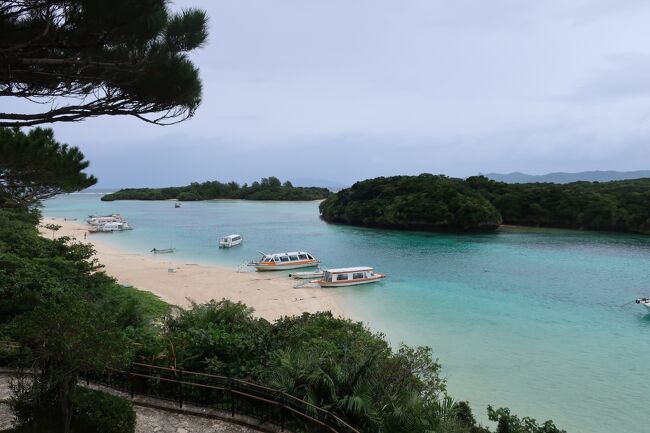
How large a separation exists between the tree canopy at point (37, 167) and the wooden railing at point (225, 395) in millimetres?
5222

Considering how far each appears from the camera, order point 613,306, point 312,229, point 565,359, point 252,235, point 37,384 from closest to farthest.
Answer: point 37,384, point 565,359, point 613,306, point 252,235, point 312,229

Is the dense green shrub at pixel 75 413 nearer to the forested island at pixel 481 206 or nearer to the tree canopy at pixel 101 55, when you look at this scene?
the tree canopy at pixel 101 55

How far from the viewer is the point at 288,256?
37469mm

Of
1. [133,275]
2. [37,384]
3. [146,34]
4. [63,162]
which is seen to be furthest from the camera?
[133,275]

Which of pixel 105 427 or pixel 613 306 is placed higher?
pixel 105 427

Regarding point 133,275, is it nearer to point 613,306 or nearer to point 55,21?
point 55,21

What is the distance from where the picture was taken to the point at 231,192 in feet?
524

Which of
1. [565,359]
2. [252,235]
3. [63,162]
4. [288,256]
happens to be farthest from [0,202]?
[252,235]

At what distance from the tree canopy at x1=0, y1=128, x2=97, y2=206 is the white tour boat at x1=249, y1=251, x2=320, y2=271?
79.8ft

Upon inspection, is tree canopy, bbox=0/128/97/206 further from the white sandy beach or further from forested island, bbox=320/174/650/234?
forested island, bbox=320/174/650/234

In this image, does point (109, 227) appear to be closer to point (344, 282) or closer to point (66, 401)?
point (344, 282)

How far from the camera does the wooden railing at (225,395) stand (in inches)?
273

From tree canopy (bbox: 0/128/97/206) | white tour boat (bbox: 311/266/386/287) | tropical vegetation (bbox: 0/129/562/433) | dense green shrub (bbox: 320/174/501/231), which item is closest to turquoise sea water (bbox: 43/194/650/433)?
white tour boat (bbox: 311/266/386/287)

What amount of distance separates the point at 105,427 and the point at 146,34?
22.6 feet
